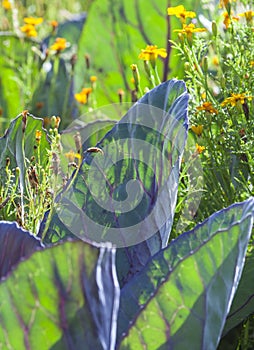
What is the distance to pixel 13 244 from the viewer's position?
986 mm

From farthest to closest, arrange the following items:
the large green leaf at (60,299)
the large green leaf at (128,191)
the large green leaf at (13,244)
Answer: the large green leaf at (128,191) < the large green leaf at (13,244) < the large green leaf at (60,299)

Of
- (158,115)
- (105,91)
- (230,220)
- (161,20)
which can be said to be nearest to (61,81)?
(105,91)

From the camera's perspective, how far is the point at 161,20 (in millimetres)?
2076

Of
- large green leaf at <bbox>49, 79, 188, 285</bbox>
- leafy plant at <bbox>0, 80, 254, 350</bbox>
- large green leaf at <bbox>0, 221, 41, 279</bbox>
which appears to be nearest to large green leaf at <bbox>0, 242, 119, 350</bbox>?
leafy plant at <bbox>0, 80, 254, 350</bbox>

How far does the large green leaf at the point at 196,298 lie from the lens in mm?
833

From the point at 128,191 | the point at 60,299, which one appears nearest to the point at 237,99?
the point at 128,191

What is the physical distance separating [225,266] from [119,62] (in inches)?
56.2

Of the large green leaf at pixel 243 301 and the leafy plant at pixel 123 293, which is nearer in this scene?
the leafy plant at pixel 123 293

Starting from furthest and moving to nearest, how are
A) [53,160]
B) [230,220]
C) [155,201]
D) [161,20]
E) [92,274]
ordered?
[161,20] → [155,201] → [53,160] → [230,220] → [92,274]

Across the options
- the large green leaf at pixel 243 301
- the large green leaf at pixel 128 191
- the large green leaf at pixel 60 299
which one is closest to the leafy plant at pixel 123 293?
the large green leaf at pixel 60 299

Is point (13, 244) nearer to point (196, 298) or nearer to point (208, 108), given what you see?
point (196, 298)

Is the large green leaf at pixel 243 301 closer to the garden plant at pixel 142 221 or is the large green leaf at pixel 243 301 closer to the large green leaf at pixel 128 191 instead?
the garden plant at pixel 142 221

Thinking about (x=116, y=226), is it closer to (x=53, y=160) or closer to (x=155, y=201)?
(x=155, y=201)

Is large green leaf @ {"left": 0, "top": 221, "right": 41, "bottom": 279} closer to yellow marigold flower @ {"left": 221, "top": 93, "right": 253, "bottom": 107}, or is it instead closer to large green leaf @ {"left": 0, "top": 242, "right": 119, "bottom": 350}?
large green leaf @ {"left": 0, "top": 242, "right": 119, "bottom": 350}
